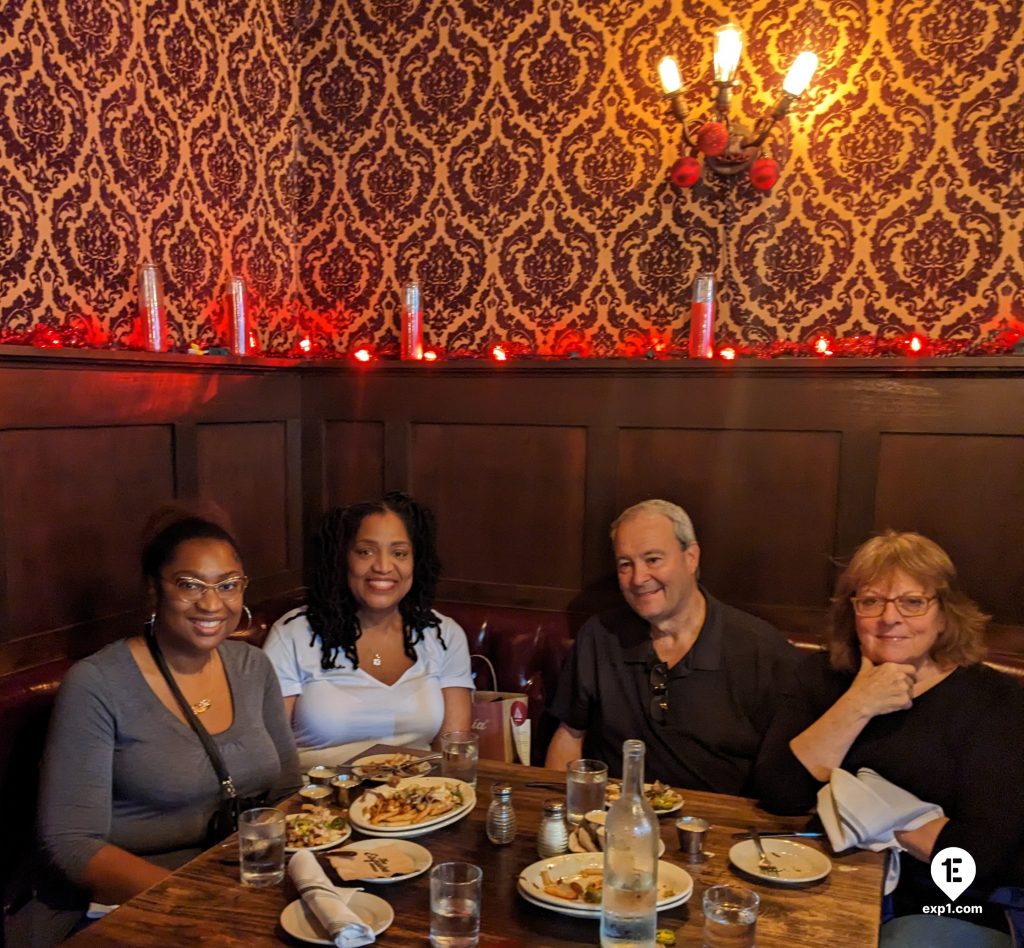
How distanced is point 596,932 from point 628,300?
8.52ft

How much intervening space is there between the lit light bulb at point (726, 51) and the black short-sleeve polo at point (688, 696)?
1.91 meters

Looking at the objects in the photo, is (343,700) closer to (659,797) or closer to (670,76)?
(659,797)

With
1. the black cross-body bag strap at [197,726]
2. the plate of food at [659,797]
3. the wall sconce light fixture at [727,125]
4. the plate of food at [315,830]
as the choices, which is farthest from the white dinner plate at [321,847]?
the wall sconce light fixture at [727,125]

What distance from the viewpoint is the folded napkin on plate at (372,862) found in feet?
4.89

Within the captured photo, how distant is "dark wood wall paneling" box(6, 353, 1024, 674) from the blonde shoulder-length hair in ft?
3.62

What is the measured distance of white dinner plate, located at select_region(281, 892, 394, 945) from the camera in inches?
51.7

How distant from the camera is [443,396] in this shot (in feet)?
11.8

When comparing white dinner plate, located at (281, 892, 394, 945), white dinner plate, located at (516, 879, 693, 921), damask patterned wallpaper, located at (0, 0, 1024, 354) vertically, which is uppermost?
damask patterned wallpaper, located at (0, 0, 1024, 354)

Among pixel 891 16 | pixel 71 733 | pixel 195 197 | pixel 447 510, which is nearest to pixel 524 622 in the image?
pixel 447 510

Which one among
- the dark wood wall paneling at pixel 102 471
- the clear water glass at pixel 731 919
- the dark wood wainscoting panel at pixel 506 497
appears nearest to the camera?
the clear water glass at pixel 731 919

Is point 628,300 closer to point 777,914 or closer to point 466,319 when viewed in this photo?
point 466,319

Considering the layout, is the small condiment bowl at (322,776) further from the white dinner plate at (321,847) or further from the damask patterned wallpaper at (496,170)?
the damask patterned wallpaper at (496,170)

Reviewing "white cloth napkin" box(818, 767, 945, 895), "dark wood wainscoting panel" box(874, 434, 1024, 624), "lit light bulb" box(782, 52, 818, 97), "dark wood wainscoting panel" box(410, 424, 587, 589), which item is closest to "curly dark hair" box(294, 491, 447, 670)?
"dark wood wainscoting panel" box(410, 424, 587, 589)

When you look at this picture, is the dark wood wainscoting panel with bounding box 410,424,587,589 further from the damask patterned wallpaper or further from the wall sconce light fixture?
the wall sconce light fixture
